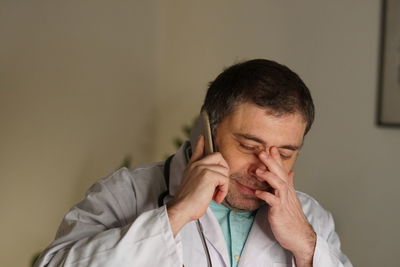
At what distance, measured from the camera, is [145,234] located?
1098 mm

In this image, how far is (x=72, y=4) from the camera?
2340mm

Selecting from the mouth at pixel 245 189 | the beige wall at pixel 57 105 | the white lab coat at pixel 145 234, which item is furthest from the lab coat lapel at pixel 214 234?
the beige wall at pixel 57 105

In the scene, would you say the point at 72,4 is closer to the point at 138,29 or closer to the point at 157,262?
the point at 138,29

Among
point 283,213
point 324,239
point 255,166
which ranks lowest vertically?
point 324,239

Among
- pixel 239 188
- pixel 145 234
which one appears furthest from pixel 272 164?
pixel 145 234

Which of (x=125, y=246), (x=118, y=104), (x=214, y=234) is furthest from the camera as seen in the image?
(x=118, y=104)

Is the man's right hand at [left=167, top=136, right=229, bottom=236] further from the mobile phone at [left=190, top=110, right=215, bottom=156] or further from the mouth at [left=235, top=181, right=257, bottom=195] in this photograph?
the mouth at [left=235, top=181, right=257, bottom=195]

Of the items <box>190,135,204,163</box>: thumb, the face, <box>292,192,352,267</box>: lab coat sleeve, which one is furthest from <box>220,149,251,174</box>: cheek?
<box>292,192,352,267</box>: lab coat sleeve

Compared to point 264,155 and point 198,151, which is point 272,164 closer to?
point 264,155

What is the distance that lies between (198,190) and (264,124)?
11.8 inches

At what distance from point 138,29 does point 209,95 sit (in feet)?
5.48

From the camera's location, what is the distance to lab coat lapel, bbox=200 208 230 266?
52.1 inches

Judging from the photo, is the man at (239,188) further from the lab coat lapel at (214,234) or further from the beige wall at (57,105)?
the beige wall at (57,105)

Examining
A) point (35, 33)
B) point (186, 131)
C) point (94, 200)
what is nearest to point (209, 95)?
point (94, 200)
